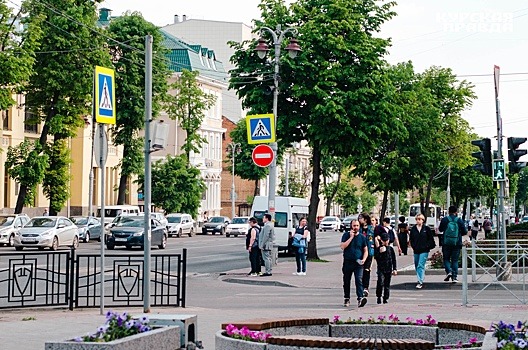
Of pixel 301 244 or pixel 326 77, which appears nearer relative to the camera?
pixel 301 244

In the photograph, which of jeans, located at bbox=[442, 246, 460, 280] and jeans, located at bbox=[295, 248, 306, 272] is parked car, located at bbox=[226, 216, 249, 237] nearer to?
jeans, located at bbox=[295, 248, 306, 272]

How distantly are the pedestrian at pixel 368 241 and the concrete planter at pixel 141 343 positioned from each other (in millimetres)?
9595

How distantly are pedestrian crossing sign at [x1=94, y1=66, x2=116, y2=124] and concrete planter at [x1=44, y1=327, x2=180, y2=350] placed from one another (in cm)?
501

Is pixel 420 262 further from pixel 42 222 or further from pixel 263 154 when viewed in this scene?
pixel 42 222

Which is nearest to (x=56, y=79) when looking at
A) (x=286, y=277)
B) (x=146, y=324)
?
(x=286, y=277)

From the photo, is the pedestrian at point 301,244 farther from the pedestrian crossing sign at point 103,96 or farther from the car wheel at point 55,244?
the car wheel at point 55,244

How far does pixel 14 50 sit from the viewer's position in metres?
51.9

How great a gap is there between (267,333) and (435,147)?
46.6 metres

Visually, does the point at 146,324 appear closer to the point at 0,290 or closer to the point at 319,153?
the point at 0,290

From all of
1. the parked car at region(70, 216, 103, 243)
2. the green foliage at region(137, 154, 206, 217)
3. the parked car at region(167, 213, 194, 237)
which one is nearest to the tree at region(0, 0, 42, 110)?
the parked car at region(70, 216, 103, 243)

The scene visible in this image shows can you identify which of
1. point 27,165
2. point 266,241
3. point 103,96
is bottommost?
point 266,241

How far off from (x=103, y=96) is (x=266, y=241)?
590 inches

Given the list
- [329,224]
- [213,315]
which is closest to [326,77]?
[213,315]

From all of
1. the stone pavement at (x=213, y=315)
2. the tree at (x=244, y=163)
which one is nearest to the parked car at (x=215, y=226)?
the tree at (x=244, y=163)
